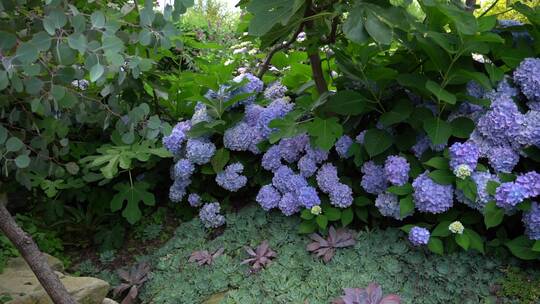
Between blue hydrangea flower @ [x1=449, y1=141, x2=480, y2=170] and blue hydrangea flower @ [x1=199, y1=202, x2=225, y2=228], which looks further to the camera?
blue hydrangea flower @ [x1=199, y1=202, x2=225, y2=228]

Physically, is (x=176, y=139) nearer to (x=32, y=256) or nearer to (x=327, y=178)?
(x=327, y=178)

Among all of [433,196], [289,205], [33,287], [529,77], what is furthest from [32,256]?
[529,77]

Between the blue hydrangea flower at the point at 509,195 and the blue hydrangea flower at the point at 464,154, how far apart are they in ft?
0.48

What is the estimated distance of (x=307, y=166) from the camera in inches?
107

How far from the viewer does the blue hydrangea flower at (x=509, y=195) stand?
215cm

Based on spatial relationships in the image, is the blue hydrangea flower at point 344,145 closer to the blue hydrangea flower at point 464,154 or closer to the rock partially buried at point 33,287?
the blue hydrangea flower at point 464,154

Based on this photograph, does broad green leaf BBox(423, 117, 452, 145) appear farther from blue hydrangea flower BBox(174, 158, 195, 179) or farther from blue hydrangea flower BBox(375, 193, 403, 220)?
blue hydrangea flower BBox(174, 158, 195, 179)


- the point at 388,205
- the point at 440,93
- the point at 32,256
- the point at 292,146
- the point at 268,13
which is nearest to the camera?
the point at 32,256

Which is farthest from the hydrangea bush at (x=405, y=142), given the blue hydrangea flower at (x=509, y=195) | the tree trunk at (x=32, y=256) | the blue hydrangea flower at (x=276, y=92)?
the tree trunk at (x=32, y=256)

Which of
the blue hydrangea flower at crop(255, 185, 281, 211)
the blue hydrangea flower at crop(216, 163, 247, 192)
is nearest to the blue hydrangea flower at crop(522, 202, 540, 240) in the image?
the blue hydrangea flower at crop(255, 185, 281, 211)

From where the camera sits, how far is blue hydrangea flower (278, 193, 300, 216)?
8.89ft

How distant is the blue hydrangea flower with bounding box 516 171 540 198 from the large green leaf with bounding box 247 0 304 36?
3.54 feet

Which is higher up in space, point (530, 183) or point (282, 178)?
point (530, 183)

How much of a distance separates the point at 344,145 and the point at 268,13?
78 cm
